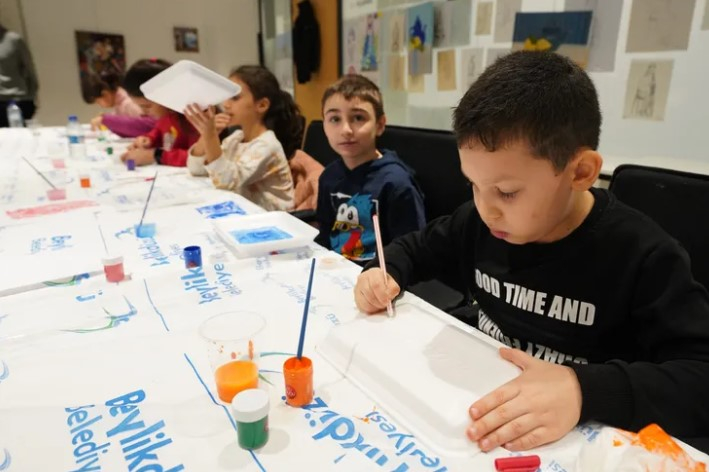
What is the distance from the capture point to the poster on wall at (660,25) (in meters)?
1.57

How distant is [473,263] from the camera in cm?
96

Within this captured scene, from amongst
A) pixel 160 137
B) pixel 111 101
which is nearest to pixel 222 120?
pixel 160 137

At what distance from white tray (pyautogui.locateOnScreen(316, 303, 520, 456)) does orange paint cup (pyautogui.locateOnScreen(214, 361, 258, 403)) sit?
0.12 metres

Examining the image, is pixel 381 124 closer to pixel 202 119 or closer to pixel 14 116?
pixel 202 119

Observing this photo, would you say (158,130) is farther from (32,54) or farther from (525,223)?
(32,54)

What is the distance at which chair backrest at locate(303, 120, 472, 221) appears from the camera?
4.82 feet

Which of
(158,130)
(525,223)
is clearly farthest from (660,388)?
(158,130)

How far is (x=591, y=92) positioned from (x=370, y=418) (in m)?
0.55

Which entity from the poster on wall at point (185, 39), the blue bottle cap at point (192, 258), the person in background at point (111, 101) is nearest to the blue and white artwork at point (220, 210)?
the blue bottle cap at point (192, 258)

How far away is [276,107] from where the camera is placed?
204 cm

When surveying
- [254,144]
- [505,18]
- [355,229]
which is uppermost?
[505,18]

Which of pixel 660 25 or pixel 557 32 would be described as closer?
pixel 660 25

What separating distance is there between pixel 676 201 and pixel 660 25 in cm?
105

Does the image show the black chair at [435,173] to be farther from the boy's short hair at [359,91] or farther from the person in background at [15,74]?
the person in background at [15,74]
